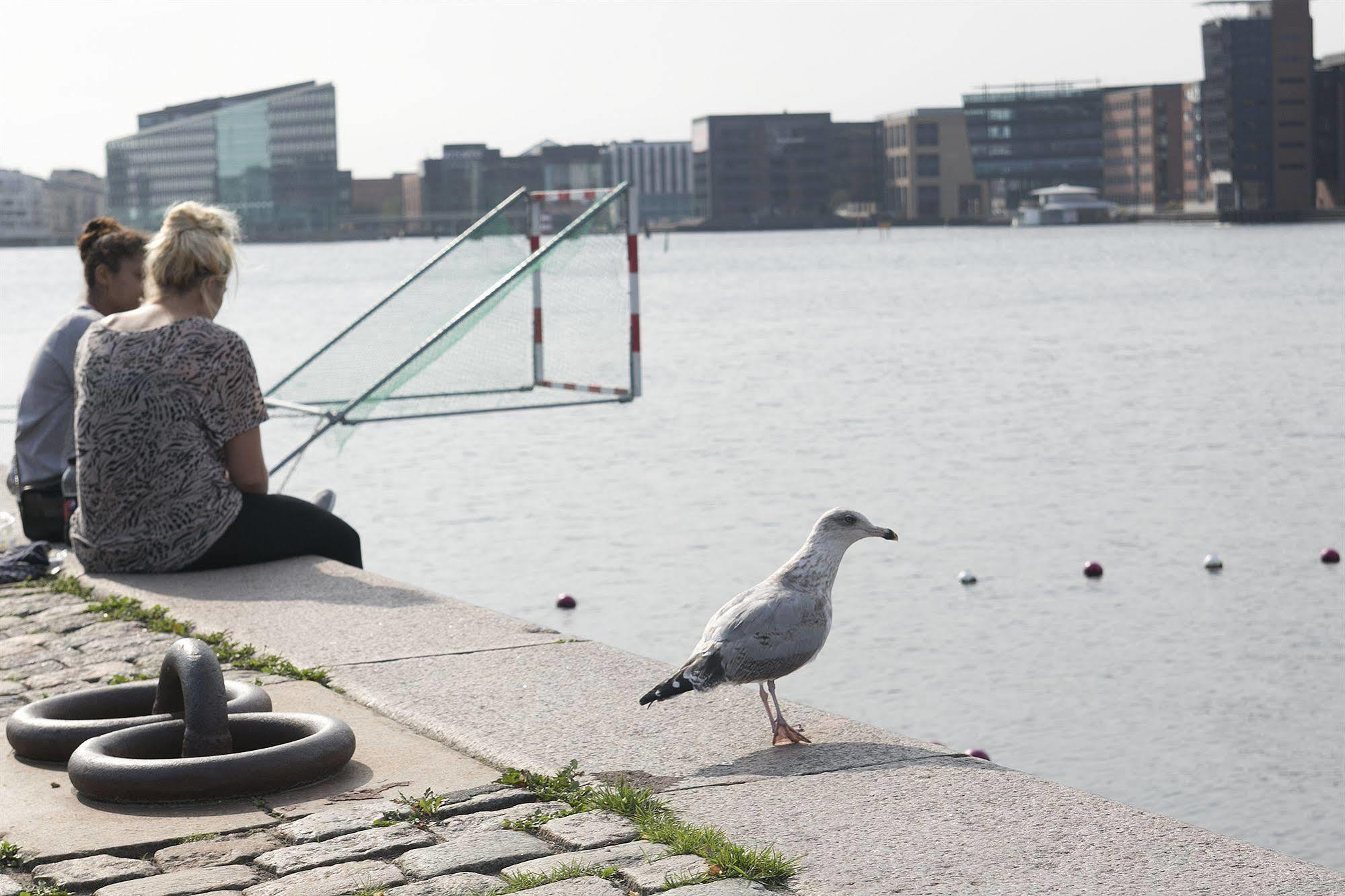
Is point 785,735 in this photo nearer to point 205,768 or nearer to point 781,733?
point 781,733

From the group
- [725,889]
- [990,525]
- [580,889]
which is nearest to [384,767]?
[580,889]

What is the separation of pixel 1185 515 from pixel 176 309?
9841mm

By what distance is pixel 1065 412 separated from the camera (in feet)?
74.4

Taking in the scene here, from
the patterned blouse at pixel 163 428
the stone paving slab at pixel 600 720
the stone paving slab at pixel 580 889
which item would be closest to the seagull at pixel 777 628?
the stone paving slab at pixel 600 720

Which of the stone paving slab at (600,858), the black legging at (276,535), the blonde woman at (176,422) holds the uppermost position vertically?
the blonde woman at (176,422)

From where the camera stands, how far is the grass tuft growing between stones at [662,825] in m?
3.57

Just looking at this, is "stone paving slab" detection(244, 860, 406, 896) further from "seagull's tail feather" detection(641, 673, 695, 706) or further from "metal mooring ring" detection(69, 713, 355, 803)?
"seagull's tail feather" detection(641, 673, 695, 706)

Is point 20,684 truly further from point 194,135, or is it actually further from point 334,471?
point 194,135

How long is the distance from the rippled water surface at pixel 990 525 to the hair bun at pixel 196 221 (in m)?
0.59

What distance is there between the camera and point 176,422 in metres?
6.81

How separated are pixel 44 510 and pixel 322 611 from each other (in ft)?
7.85

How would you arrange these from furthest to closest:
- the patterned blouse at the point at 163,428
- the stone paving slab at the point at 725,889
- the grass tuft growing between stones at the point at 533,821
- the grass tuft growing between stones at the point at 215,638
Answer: the patterned blouse at the point at 163,428
the grass tuft growing between stones at the point at 215,638
the grass tuft growing between stones at the point at 533,821
the stone paving slab at the point at 725,889

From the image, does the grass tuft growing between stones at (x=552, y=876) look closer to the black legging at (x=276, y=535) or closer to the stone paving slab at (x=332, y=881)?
the stone paving slab at (x=332, y=881)

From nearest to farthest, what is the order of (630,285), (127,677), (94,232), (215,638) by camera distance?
(127,677), (215,638), (94,232), (630,285)
